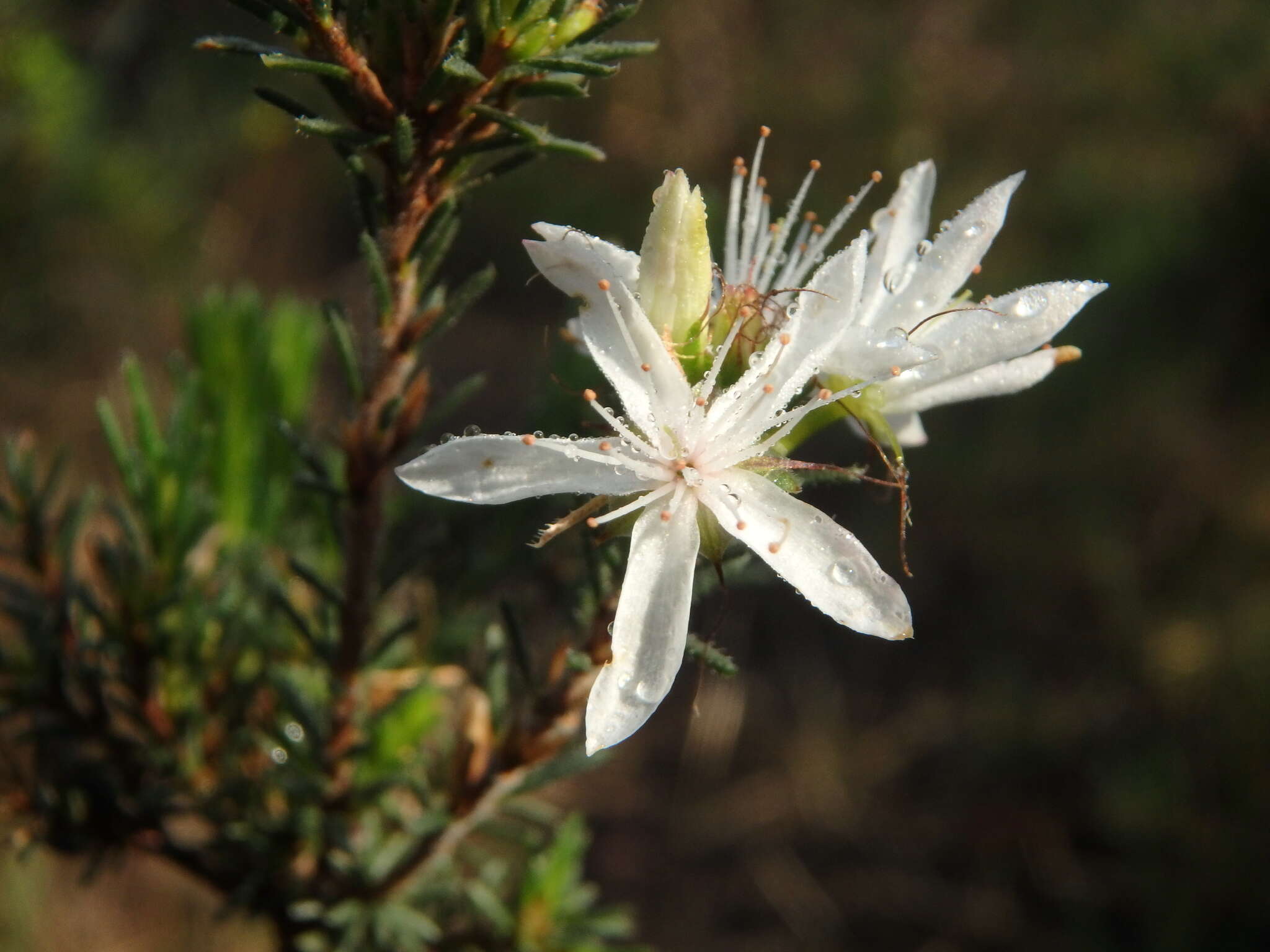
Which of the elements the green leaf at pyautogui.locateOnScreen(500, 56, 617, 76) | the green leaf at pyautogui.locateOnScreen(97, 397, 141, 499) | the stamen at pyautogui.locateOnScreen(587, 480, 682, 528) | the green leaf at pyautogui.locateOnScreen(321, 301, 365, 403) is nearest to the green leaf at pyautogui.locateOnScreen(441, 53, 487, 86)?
the green leaf at pyautogui.locateOnScreen(500, 56, 617, 76)

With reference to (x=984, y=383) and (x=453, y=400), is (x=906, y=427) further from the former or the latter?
(x=453, y=400)

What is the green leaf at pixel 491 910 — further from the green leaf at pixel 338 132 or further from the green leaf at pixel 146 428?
the green leaf at pixel 338 132

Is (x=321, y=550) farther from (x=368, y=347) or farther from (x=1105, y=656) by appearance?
(x=1105, y=656)

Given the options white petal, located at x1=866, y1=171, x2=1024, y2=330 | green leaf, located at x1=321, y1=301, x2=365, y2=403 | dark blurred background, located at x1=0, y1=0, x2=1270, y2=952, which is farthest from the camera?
dark blurred background, located at x1=0, y1=0, x2=1270, y2=952

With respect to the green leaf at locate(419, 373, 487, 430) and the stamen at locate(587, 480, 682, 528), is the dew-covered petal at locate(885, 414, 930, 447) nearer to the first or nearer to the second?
the stamen at locate(587, 480, 682, 528)

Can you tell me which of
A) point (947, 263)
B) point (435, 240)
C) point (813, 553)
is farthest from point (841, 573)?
point (435, 240)

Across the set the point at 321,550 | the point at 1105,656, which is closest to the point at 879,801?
the point at 1105,656
